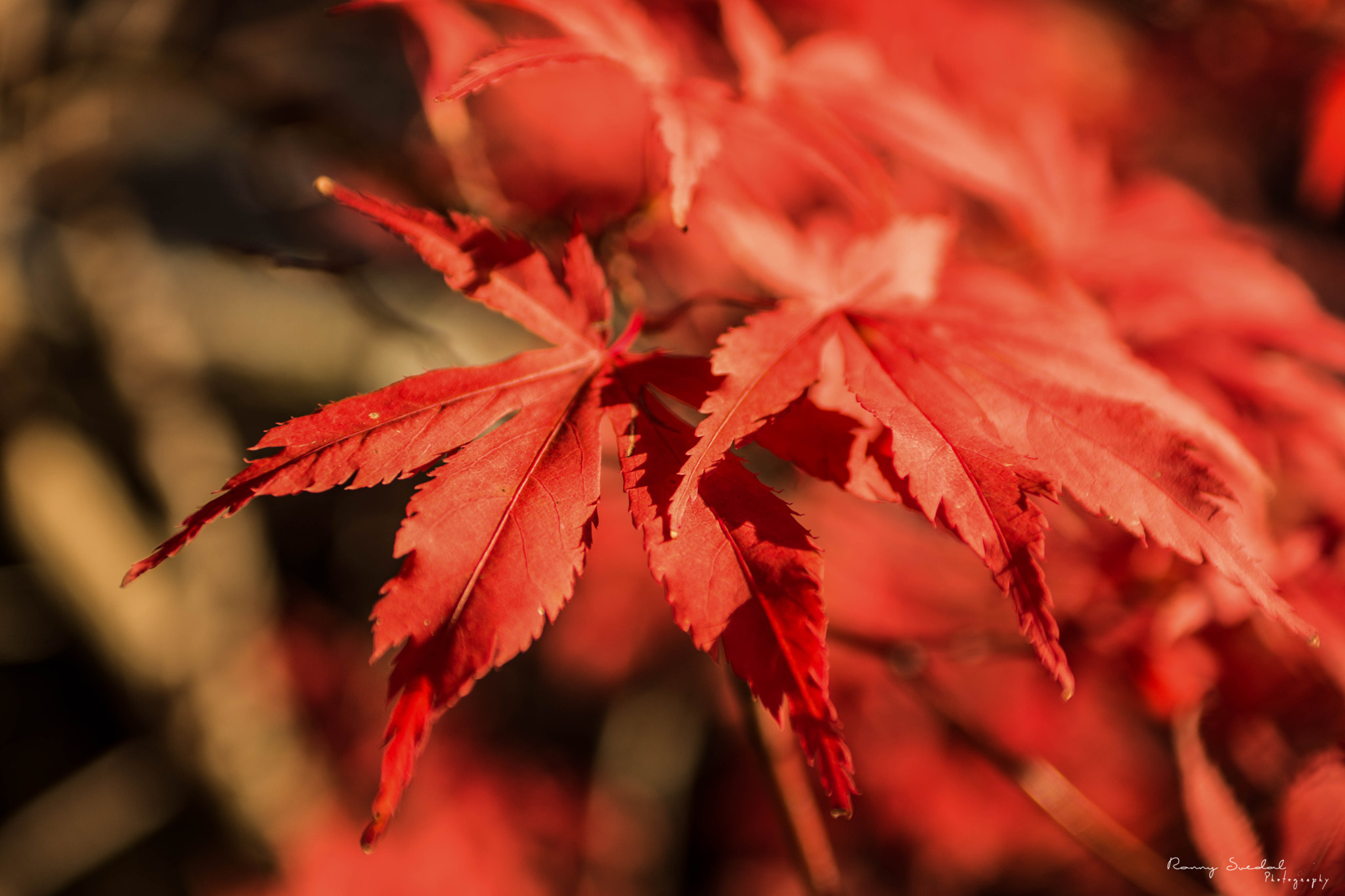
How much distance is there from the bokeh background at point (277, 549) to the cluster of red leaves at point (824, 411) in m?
0.33

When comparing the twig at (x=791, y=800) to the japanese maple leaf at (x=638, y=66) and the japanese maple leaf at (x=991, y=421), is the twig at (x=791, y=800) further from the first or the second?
the japanese maple leaf at (x=638, y=66)

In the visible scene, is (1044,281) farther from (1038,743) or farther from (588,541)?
(1038,743)

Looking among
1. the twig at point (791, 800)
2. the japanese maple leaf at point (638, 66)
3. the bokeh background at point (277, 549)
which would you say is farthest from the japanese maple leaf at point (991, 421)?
the bokeh background at point (277, 549)

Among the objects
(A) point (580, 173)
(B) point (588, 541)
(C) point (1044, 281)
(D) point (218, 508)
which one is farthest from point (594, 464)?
(A) point (580, 173)

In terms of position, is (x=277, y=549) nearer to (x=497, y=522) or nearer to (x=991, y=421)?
(x=497, y=522)

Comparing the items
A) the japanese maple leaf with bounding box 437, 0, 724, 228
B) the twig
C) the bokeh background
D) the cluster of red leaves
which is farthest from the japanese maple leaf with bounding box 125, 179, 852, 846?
the bokeh background

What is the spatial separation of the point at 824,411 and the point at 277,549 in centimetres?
235

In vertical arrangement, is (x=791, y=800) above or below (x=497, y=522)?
below

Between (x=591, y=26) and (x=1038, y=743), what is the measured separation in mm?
1541

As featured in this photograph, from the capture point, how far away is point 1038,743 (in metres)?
1.53

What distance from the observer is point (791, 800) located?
776 mm

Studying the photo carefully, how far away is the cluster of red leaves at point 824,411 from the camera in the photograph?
428mm

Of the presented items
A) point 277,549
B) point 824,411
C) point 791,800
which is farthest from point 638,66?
point 277,549

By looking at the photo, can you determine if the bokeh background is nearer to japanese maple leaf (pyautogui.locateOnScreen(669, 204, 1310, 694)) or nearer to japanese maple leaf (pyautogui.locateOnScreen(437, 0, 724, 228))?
japanese maple leaf (pyautogui.locateOnScreen(437, 0, 724, 228))
